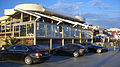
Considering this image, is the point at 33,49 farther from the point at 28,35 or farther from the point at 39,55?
the point at 28,35

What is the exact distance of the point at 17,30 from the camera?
24.3m

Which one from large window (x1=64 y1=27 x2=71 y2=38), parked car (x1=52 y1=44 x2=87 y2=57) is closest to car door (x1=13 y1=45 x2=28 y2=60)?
parked car (x1=52 y1=44 x2=87 y2=57)

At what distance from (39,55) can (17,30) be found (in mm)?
15333

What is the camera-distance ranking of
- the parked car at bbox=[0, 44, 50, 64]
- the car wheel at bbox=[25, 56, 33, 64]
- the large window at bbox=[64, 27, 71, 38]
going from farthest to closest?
the large window at bbox=[64, 27, 71, 38], the car wheel at bbox=[25, 56, 33, 64], the parked car at bbox=[0, 44, 50, 64]

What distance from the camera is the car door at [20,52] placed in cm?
1062

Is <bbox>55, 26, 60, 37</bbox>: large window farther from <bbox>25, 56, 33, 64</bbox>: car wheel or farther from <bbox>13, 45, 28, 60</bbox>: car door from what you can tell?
<bbox>25, 56, 33, 64</bbox>: car wheel

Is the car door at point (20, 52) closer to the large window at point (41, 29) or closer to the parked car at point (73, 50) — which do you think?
the parked car at point (73, 50)

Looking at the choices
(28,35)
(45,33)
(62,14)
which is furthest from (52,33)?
(62,14)

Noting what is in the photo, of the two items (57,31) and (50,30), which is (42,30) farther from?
(57,31)

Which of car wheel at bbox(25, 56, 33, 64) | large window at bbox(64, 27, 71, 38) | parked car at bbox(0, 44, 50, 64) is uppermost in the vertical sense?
large window at bbox(64, 27, 71, 38)

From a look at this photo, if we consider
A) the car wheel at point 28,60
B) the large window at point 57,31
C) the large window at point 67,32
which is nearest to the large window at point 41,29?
the large window at point 57,31

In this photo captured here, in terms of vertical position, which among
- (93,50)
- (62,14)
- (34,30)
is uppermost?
(62,14)

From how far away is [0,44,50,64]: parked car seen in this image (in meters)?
10.2

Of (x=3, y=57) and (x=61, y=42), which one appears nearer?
(x=3, y=57)
